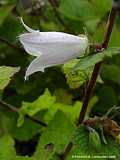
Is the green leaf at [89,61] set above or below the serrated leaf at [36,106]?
above

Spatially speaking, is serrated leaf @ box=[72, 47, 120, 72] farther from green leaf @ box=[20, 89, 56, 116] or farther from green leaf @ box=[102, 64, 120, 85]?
green leaf @ box=[102, 64, 120, 85]

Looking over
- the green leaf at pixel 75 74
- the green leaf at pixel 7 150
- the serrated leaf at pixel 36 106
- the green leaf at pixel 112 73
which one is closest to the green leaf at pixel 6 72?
the green leaf at pixel 75 74

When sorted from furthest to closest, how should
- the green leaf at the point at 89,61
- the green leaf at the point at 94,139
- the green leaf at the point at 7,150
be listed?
1. the green leaf at the point at 7,150
2. the green leaf at the point at 94,139
3. the green leaf at the point at 89,61

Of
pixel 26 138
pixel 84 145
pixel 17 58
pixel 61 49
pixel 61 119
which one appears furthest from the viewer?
pixel 17 58

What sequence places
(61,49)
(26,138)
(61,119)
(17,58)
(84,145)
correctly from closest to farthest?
1. (61,49)
2. (84,145)
3. (61,119)
4. (26,138)
5. (17,58)

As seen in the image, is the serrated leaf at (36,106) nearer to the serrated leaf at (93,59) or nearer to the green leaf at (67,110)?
the green leaf at (67,110)

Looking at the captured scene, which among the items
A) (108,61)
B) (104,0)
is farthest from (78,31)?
(104,0)

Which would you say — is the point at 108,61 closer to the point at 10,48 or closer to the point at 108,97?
the point at 108,97
